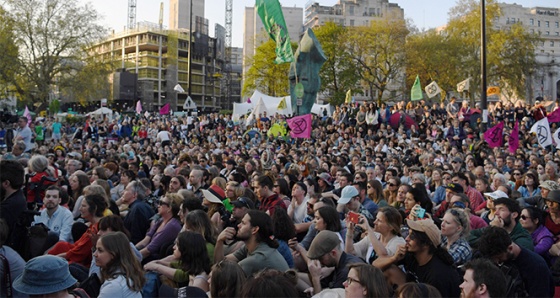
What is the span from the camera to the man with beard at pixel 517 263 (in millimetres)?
4285

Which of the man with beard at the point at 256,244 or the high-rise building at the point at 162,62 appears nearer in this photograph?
the man with beard at the point at 256,244

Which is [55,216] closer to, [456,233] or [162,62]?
[456,233]

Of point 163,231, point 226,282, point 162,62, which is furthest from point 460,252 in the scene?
point 162,62

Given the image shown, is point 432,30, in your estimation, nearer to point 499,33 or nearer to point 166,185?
point 499,33

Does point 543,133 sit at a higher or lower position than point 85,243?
higher

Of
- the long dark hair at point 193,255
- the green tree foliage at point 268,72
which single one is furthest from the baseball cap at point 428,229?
the green tree foliage at point 268,72

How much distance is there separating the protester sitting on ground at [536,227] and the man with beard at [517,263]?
957mm

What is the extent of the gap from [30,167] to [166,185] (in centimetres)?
216

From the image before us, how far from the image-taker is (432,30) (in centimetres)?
5769

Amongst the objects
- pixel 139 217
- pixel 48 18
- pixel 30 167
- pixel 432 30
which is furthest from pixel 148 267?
pixel 432 30

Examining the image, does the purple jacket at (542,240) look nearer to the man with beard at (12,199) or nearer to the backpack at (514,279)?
the backpack at (514,279)

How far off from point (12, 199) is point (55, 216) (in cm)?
74

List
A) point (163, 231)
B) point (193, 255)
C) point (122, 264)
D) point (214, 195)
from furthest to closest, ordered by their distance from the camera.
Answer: point (214, 195) < point (163, 231) < point (193, 255) < point (122, 264)

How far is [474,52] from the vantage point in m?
48.9
